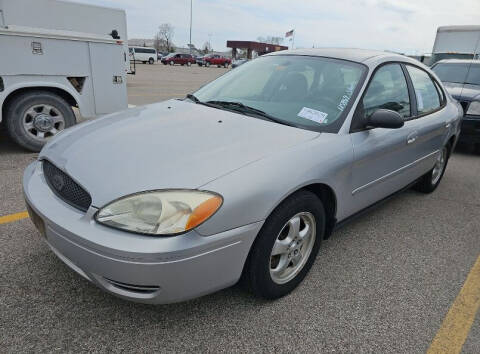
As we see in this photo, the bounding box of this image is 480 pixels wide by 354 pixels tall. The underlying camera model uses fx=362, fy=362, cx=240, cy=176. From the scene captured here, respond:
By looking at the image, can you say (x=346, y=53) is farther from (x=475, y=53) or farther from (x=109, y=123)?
(x=475, y=53)

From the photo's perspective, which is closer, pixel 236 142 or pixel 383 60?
pixel 236 142

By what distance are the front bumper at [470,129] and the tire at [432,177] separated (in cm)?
211

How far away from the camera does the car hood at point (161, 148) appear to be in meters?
1.81

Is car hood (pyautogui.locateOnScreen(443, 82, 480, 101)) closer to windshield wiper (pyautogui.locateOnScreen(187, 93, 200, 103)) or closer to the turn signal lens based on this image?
windshield wiper (pyautogui.locateOnScreen(187, 93, 200, 103))

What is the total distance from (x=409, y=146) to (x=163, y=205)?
238 centimetres

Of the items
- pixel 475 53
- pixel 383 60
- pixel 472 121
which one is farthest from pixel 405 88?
pixel 475 53

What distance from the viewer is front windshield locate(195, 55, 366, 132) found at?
2.54 metres

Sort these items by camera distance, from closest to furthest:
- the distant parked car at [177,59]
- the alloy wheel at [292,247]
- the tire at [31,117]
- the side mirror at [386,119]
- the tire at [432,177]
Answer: the alloy wheel at [292,247], the side mirror at [386,119], the tire at [432,177], the tire at [31,117], the distant parked car at [177,59]

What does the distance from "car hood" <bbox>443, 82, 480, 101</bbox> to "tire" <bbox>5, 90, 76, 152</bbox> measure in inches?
249

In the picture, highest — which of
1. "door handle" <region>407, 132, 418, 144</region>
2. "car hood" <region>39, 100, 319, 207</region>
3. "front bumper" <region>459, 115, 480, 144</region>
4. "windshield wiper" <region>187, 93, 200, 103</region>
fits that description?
"windshield wiper" <region>187, 93, 200, 103</region>

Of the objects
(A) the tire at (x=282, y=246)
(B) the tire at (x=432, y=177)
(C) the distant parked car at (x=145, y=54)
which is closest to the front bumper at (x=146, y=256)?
(A) the tire at (x=282, y=246)

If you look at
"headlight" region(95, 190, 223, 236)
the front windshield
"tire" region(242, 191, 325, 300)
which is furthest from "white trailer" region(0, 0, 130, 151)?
"tire" region(242, 191, 325, 300)

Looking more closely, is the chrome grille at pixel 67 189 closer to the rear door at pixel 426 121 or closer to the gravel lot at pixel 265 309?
the gravel lot at pixel 265 309

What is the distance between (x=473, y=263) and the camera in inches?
114
